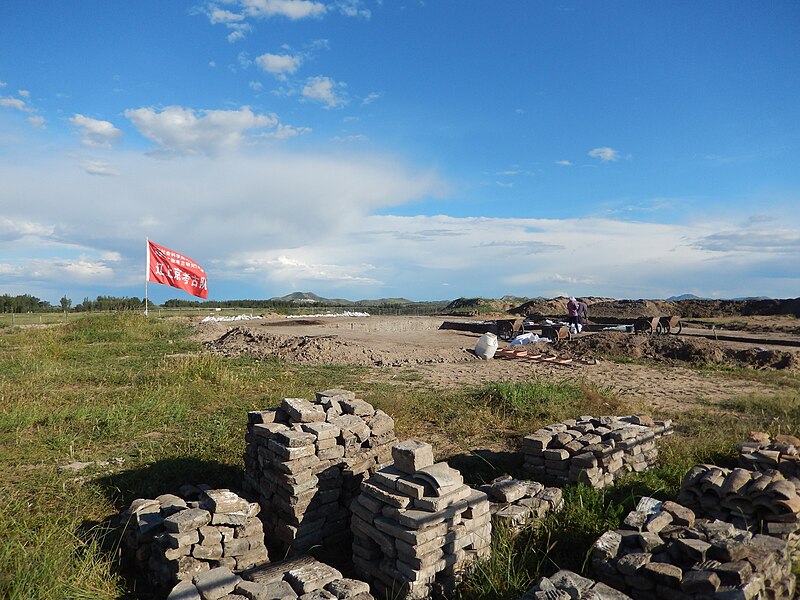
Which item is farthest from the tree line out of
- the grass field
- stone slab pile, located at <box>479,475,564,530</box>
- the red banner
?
stone slab pile, located at <box>479,475,564,530</box>

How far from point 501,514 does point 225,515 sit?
2.82 metres

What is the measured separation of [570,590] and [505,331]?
835 inches

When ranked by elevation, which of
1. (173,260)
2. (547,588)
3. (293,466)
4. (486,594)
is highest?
(173,260)

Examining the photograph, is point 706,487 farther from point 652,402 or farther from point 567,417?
point 652,402

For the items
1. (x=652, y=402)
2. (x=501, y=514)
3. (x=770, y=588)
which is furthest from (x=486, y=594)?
(x=652, y=402)

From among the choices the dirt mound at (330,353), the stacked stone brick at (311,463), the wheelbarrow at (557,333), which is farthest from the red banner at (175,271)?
the stacked stone brick at (311,463)

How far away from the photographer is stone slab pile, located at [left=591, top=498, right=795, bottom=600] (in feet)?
11.6

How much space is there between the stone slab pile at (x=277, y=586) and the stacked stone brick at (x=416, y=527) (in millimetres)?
424

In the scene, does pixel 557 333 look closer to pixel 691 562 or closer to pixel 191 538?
pixel 691 562

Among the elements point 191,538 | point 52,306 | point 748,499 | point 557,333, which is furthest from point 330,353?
point 52,306

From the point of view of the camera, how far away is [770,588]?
3701 millimetres

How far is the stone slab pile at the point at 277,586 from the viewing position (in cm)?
382

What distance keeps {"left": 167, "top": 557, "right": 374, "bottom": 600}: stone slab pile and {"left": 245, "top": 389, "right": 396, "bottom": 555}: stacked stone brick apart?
938 millimetres

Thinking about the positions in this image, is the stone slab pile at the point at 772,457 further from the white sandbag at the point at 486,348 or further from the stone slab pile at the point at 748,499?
the white sandbag at the point at 486,348
